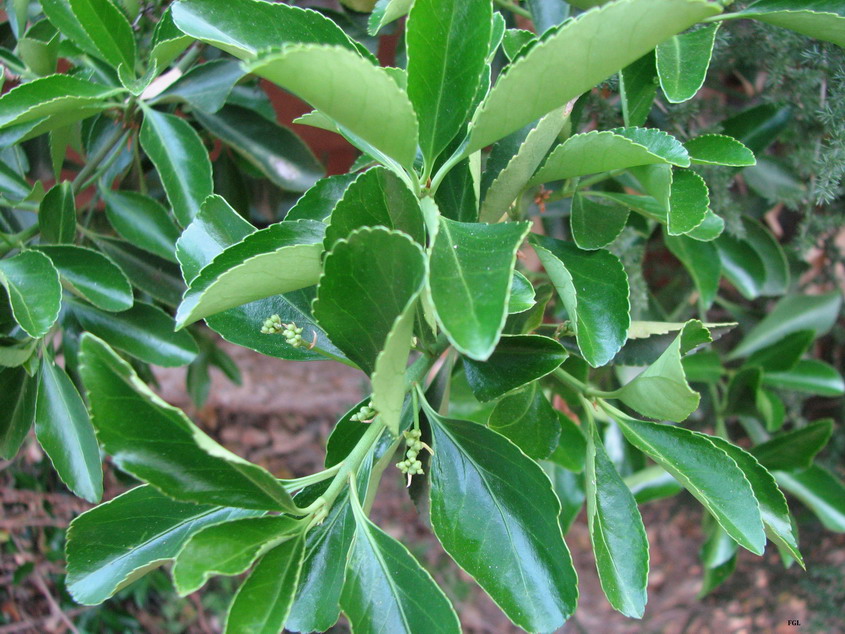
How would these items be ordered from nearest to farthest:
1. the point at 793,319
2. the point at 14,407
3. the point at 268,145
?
the point at 14,407
the point at 268,145
the point at 793,319

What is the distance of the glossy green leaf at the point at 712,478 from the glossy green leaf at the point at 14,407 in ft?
1.93

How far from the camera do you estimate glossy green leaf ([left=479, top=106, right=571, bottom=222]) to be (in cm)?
47

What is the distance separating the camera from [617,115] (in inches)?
30.5

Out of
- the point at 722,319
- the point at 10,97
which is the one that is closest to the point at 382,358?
the point at 10,97

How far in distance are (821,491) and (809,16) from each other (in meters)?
0.81

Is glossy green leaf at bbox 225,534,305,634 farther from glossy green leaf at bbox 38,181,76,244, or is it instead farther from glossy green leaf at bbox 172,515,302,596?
glossy green leaf at bbox 38,181,76,244

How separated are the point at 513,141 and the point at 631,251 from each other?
0.40m

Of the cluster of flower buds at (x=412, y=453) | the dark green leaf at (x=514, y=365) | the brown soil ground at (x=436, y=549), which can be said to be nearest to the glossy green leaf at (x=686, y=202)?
the dark green leaf at (x=514, y=365)

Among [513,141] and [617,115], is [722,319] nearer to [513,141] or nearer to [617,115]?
[617,115]

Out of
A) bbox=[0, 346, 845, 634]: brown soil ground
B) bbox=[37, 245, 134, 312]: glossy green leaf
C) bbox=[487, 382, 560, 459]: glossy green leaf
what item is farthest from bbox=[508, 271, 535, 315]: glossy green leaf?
bbox=[0, 346, 845, 634]: brown soil ground

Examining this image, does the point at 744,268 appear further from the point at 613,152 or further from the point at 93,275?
the point at 93,275

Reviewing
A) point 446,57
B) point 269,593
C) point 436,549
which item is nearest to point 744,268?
point 446,57

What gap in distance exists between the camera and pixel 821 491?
41.3 inches

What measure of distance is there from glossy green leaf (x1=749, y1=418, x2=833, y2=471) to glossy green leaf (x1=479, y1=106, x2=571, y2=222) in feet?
2.05
